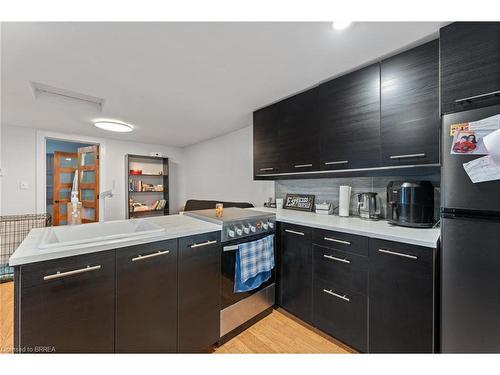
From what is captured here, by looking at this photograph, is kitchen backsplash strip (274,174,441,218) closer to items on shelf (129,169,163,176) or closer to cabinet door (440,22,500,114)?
cabinet door (440,22,500,114)

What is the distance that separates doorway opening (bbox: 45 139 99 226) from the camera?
151 inches

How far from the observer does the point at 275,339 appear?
1579mm

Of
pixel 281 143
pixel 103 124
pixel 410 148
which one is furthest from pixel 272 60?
pixel 103 124

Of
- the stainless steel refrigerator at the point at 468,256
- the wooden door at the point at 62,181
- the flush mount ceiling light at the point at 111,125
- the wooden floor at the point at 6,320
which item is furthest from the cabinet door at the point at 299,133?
the wooden door at the point at 62,181

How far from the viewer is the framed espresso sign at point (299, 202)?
7.52 feet

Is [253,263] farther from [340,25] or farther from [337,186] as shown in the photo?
[340,25]

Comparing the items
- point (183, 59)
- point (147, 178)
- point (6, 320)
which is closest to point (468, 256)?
point (183, 59)

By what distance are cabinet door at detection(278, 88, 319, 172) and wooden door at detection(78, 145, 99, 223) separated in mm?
3739

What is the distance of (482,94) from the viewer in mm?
1000

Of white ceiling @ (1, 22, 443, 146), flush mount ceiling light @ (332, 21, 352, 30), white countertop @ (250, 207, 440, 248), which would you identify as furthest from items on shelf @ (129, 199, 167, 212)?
flush mount ceiling light @ (332, 21, 352, 30)

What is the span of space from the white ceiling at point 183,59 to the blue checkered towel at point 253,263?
1.43 m

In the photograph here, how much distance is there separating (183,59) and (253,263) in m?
1.66

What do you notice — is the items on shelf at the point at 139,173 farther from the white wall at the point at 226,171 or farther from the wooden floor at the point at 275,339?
the wooden floor at the point at 275,339
